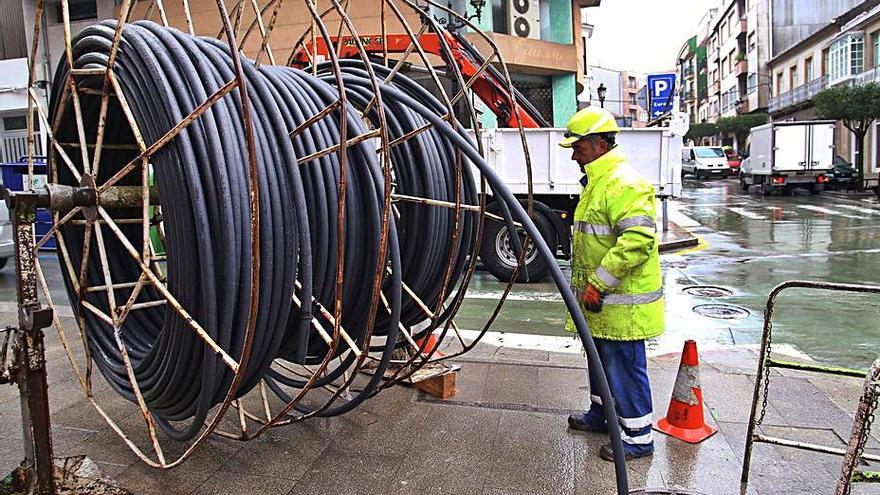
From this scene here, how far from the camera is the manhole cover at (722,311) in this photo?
7.20 meters

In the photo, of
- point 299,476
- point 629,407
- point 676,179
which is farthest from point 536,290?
point 299,476

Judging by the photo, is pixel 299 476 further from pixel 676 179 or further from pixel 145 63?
pixel 676 179

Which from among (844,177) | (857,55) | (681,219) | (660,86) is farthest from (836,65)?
(660,86)

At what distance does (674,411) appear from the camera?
3.90 metres

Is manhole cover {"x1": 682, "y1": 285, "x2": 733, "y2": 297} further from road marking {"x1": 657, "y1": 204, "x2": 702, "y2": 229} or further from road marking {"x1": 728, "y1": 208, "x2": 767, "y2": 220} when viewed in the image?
Answer: road marking {"x1": 728, "y1": 208, "x2": 767, "y2": 220}

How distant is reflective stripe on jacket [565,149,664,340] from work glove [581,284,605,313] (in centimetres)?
3

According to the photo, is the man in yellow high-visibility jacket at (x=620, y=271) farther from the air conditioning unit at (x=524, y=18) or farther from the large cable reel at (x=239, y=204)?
the air conditioning unit at (x=524, y=18)

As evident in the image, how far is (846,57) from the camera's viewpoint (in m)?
35.7

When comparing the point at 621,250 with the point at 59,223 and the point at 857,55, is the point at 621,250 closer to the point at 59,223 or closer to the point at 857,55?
the point at 59,223

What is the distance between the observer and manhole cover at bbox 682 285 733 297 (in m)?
8.34

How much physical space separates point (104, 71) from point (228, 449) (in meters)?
1.95

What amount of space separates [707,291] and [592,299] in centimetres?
556

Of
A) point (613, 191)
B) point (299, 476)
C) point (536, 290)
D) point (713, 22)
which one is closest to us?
point (299, 476)

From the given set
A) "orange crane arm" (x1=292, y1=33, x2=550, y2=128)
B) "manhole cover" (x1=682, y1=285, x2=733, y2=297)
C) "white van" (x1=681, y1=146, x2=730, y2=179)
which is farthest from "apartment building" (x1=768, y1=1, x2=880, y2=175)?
"orange crane arm" (x1=292, y1=33, x2=550, y2=128)
